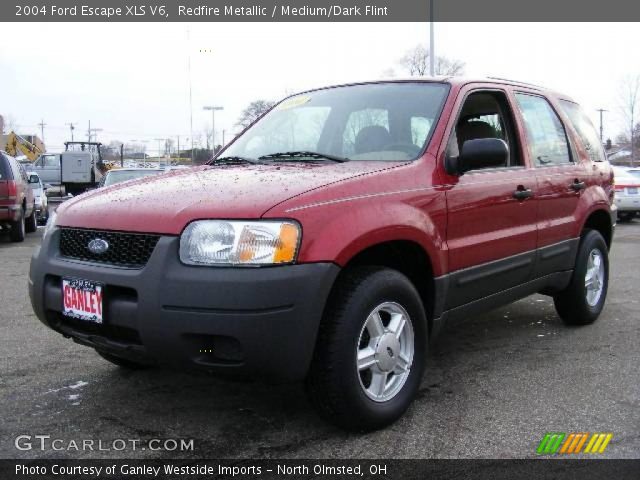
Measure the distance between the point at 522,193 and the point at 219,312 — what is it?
2.27 metres

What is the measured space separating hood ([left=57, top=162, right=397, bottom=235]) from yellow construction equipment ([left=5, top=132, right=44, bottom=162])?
32936 millimetres

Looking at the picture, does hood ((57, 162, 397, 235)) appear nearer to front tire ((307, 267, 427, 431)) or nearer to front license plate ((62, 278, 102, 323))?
front license plate ((62, 278, 102, 323))

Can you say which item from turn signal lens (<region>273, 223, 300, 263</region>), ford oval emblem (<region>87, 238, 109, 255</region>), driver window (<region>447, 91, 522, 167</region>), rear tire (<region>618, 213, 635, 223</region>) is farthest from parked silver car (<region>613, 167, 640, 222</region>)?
ford oval emblem (<region>87, 238, 109, 255</region>)

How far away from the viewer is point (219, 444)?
2.88 meters

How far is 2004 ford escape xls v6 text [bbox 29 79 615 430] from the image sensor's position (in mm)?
2578

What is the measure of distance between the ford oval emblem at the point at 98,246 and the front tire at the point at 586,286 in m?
3.47

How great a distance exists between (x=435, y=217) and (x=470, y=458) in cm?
118

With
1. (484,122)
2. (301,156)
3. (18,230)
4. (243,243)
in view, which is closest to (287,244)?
(243,243)

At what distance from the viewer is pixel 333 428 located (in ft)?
9.89

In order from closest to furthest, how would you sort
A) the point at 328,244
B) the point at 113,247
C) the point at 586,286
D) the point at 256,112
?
the point at 328,244 → the point at 113,247 → the point at 586,286 → the point at 256,112

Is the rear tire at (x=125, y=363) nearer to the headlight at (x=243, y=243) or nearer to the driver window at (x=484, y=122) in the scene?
the headlight at (x=243, y=243)

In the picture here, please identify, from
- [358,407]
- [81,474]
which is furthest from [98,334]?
[358,407]

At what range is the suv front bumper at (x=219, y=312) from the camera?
8.25 feet
